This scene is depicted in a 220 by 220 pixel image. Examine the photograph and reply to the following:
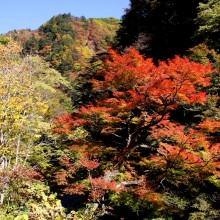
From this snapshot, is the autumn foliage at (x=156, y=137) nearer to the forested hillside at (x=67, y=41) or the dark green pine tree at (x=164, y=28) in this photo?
the dark green pine tree at (x=164, y=28)

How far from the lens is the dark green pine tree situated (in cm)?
1948

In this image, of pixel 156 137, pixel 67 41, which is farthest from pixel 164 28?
pixel 67 41

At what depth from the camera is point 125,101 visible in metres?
12.5

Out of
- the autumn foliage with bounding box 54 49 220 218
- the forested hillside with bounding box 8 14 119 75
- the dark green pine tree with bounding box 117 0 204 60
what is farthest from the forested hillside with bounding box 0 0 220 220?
the forested hillside with bounding box 8 14 119 75

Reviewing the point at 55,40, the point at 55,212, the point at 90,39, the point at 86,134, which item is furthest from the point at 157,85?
the point at 90,39

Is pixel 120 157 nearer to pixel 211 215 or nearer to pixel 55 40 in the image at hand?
pixel 211 215

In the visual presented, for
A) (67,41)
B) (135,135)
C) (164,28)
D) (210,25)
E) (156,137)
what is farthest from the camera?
(67,41)

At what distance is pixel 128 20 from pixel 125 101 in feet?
42.4

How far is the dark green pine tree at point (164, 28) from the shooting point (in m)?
19.5

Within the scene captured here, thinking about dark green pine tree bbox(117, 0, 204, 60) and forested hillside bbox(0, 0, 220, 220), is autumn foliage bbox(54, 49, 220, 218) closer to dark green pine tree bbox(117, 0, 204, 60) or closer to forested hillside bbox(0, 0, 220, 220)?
forested hillside bbox(0, 0, 220, 220)

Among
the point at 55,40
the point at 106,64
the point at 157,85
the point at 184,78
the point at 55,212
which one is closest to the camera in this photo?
the point at 55,212

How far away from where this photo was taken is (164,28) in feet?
66.1

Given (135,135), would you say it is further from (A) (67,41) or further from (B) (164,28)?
(A) (67,41)

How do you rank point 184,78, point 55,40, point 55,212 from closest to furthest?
1. point 55,212
2. point 184,78
3. point 55,40
